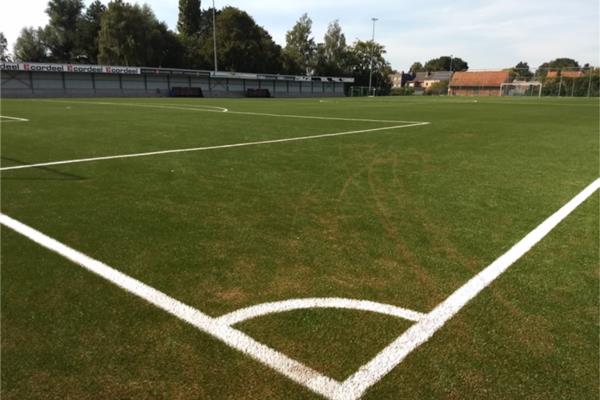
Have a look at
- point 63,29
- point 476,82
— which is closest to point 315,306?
point 63,29

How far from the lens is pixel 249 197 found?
542 centimetres

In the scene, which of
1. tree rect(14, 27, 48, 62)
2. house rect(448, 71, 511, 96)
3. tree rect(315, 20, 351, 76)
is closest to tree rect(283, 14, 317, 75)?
tree rect(315, 20, 351, 76)

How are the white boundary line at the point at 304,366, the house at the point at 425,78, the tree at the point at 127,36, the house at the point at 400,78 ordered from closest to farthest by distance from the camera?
1. the white boundary line at the point at 304,366
2. the tree at the point at 127,36
3. the house at the point at 425,78
4. the house at the point at 400,78

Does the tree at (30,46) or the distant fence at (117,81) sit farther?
the tree at (30,46)

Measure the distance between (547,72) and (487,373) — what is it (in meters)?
87.5

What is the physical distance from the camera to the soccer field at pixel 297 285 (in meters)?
2.20

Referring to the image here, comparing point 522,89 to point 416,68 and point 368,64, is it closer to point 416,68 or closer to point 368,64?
point 368,64

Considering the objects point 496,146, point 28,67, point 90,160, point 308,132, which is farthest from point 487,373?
point 28,67

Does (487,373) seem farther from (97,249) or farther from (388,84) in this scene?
(388,84)

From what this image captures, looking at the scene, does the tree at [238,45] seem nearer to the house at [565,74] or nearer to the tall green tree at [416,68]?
the house at [565,74]

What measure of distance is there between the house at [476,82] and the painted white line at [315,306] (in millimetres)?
100499

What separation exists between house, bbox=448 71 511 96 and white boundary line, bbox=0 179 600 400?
99.8m

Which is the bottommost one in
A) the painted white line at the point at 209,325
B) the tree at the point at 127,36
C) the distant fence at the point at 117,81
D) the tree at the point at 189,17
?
the painted white line at the point at 209,325

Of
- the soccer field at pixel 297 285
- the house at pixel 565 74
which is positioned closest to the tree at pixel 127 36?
the soccer field at pixel 297 285
